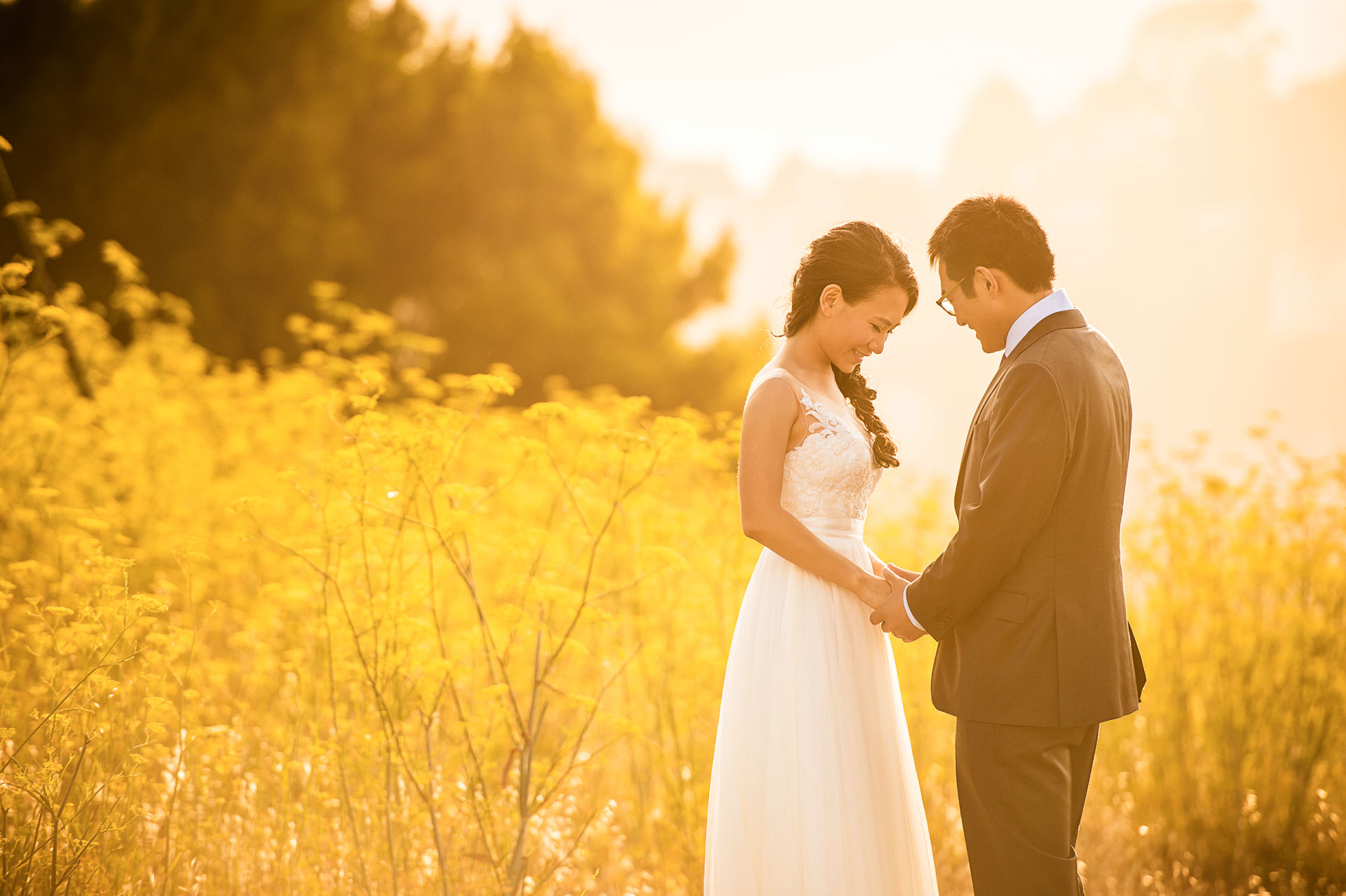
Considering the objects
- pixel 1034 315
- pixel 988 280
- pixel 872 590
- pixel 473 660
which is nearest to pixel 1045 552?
pixel 872 590

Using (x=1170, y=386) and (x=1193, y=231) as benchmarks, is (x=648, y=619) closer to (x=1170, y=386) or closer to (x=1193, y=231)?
(x=1170, y=386)

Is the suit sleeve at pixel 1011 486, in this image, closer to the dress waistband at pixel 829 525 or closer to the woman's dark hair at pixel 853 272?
the dress waistband at pixel 829 525

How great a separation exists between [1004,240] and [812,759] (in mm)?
1352

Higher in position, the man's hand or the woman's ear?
the woman's ear

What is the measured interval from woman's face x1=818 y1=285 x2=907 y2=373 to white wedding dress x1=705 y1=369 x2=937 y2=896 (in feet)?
0.57

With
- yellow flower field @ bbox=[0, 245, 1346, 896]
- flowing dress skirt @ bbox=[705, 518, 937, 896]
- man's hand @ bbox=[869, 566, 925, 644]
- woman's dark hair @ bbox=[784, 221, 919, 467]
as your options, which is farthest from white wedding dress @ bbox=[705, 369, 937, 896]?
yellow flower field @ bbox=[0, 245, 1346, 896]

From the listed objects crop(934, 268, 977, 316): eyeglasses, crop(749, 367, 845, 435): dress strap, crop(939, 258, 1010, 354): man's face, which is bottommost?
crop(749, 367, 845, 435): dress strap

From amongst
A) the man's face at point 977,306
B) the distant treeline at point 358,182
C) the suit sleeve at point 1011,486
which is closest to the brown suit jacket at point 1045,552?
the suit sleeve at point 1011,486

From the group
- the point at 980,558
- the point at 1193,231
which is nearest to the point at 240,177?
the point at 980,558

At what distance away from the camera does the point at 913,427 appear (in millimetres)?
37344

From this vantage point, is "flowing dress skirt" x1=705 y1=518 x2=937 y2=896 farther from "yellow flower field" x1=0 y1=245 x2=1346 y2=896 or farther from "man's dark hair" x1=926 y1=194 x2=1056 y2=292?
"man's dark hair" x1=926 y1=194 x2=1056 y2=292

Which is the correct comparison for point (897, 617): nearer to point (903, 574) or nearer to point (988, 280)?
point (903, 574)

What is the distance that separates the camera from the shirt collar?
6.90 feet

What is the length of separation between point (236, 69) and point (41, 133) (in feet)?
6.83
